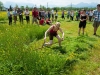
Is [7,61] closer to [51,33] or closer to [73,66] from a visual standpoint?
[73,66]

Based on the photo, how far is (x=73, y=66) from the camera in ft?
22.6

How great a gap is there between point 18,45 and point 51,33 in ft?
10.9

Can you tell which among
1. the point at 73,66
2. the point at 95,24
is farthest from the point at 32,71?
the point at 95,24

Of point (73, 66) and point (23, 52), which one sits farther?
point (73, 66)

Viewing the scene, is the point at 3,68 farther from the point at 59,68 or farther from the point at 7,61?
the point at 59,68

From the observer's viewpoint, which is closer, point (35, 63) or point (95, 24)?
point (35, 63)

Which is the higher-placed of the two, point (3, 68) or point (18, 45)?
point (18, 45)

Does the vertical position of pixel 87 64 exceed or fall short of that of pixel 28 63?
it falls short

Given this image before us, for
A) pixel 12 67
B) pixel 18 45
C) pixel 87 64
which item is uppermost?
pixel 18 45

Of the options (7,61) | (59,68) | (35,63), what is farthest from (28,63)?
(59,68)

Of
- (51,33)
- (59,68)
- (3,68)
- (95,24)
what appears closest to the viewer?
(3,68)

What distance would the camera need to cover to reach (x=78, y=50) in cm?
857

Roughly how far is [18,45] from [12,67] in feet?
2.80

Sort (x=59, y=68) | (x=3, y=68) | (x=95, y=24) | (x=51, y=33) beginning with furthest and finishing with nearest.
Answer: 1. (x=95, y=24)
2. (x=51, y=33)
3. (x=59, y=68)
4. (x=3, y=68)
